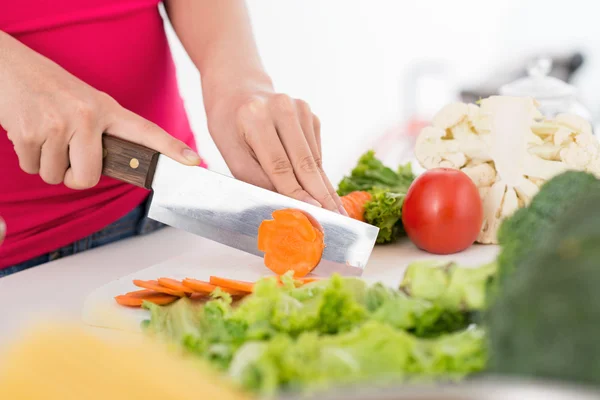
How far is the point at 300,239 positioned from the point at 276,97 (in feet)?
1.36

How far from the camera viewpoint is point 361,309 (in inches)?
36.5

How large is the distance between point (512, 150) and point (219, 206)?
2.50ft

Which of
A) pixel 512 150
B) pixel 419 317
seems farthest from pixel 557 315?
pixel 512 150

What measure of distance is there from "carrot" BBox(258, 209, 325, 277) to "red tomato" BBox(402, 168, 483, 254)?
30cm

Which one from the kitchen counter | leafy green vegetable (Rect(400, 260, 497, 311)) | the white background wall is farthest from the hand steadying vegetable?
the white background wall

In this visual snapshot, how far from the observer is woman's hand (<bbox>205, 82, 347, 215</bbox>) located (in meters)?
1.65

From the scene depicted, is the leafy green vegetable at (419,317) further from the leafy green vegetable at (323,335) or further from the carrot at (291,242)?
the carrot at (291,242)

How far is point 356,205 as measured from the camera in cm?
180

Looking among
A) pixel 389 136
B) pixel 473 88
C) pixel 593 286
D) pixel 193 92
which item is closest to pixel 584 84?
pixel 473 88

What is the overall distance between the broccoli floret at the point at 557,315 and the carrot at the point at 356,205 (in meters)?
1.24

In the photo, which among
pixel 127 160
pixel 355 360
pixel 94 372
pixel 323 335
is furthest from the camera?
pixel 127 160

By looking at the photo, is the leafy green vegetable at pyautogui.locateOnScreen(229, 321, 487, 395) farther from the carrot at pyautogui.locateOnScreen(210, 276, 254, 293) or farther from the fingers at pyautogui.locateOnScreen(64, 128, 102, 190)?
the fingers at pyautogui.locateOnScreen(64, 128, 102, 190)

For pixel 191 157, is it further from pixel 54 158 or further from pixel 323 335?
pixel 323 335

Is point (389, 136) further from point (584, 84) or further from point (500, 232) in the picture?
point (500, 232)
